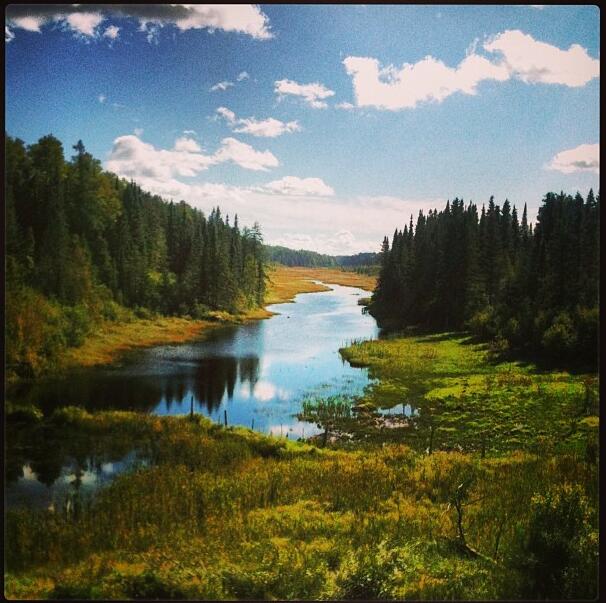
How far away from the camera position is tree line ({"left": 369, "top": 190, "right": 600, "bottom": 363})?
46.9 ft

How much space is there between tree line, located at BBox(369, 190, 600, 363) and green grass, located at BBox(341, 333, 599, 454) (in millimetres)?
1063

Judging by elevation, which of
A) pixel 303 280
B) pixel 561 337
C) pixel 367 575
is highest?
pixel 303 280

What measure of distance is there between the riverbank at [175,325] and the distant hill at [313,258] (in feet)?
2.30

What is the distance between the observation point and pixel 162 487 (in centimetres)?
1135

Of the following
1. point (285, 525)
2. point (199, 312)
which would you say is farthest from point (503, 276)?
point (285, 525)

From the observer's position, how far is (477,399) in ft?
50.2

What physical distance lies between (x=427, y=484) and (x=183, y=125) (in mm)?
11370

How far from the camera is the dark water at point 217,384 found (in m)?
12.1

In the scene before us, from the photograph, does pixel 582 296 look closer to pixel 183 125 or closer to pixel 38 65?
pixel 183 125

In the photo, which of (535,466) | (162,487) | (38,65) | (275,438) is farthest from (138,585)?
(38,65)

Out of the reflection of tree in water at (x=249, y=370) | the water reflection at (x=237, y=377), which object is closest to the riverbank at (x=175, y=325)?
the water reflection at (x=237, y=377)

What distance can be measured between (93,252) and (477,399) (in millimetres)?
13783

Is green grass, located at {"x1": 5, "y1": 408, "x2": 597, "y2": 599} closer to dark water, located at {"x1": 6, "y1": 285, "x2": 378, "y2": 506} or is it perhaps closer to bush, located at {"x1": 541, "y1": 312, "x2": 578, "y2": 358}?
dark water, located at {"x1": 6, "y1": 285, "x2": 378, "y2": 506}

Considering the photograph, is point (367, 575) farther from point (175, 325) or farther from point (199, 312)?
point (199, 312)
